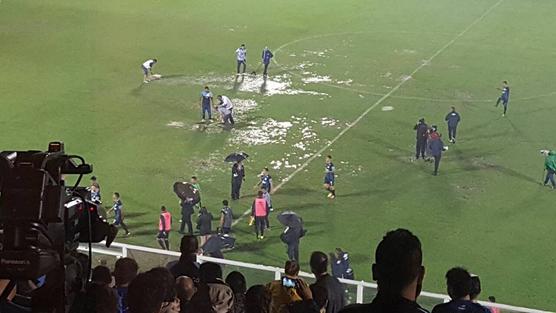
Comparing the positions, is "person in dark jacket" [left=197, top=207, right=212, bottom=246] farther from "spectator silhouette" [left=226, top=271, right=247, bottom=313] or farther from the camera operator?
the camera operator

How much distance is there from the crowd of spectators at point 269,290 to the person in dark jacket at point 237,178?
9.99 meters

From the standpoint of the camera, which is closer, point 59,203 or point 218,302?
→ point 59,203

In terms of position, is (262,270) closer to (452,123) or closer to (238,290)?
(238,290)

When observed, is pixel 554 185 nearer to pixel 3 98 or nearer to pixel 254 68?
pixel 254 68

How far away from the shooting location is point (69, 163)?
454 centimetres

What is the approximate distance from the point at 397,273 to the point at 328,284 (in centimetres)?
304

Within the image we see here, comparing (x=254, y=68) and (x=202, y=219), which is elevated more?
(x=254, y=68)

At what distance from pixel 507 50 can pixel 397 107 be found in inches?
412

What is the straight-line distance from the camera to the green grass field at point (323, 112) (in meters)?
17.3

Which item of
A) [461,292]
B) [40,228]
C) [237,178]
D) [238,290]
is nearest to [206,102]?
[237,178]

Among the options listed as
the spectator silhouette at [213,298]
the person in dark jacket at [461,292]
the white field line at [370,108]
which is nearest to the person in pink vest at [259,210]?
the white field line at [370,108]

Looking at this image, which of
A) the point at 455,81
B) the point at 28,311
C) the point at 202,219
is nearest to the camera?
the point at 28,311

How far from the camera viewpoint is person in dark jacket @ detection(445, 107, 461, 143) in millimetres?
22141

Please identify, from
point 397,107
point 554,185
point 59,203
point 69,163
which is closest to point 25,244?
point 59,203
